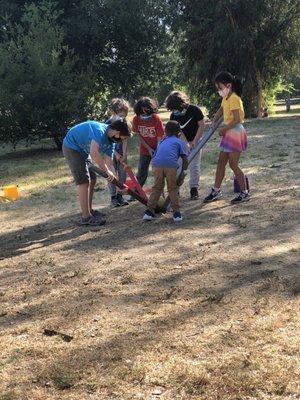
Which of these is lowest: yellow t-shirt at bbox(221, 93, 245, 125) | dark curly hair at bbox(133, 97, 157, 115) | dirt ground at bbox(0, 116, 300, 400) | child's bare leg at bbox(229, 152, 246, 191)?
dirt ground at bbox(0, 116, 300, 400)

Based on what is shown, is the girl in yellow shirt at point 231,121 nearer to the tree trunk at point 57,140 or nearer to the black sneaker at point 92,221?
the black sneaker at point 92,221

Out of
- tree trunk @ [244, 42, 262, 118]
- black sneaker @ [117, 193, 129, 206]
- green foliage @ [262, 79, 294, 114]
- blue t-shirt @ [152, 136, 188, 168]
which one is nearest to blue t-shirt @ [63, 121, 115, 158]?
blue t-shirt @ [152, 136, 188, 168]

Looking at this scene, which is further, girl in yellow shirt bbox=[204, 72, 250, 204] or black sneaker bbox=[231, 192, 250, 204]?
black sneaker bbox=[231, 192, 250, 204]

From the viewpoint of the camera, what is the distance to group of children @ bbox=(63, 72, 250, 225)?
18.6ft

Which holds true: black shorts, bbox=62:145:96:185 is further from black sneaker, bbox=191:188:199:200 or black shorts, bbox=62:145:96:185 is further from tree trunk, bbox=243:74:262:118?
tree trunk, bbox=243:74:262:118

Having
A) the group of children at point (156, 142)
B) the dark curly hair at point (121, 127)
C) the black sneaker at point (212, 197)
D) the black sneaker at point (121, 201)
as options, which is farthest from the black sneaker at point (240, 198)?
the dark curly hair at point (121, 127)

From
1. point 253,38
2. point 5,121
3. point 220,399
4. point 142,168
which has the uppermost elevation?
point 253,38

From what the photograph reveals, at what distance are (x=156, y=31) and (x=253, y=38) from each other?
15.8ft

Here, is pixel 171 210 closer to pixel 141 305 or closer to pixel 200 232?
pixel 200 232

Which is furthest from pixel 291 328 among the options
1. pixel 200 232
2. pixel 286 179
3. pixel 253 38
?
pixel 253 38

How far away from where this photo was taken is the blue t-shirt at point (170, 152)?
18.9 feet

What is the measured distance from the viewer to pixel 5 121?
15336 millimetres

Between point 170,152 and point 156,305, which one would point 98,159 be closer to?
point 170,152

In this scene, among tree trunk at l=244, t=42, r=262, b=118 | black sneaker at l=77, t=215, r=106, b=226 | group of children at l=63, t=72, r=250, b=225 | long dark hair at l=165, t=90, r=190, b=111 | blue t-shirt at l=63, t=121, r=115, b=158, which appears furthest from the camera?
tree trunk at l=244, t=42, r=262, b=118
